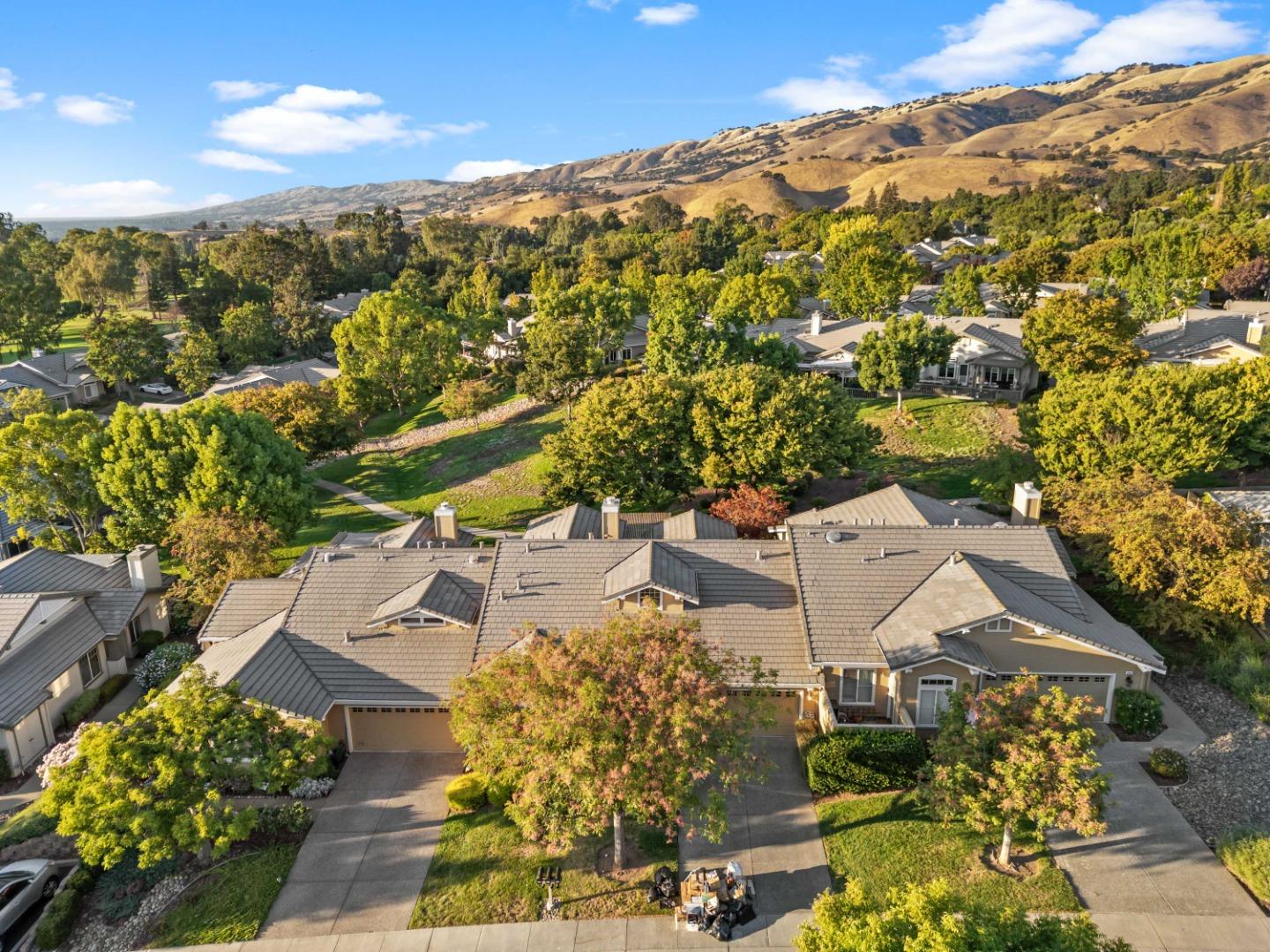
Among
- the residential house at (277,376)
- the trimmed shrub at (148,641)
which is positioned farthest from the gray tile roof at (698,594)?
the residential house at (277,376)

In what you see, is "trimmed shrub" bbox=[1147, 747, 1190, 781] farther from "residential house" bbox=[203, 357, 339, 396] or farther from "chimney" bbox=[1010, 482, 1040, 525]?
"residential house" bbox=[203, 357, 339, 396]

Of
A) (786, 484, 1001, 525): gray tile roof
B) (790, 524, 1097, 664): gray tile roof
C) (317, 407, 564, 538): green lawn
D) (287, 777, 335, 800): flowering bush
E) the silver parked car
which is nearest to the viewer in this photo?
the silver parked car

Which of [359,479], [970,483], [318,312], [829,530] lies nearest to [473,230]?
[318,312]

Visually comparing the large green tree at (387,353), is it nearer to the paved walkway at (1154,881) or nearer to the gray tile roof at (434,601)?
the gray tile roof at (434,601)

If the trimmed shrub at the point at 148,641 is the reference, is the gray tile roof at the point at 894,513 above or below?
above

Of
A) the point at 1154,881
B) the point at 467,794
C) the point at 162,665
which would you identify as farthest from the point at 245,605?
the point at 1154,881

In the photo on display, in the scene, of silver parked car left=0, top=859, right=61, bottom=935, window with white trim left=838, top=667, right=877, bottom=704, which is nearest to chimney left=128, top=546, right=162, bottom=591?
silver parked car left=0, top=859, right=61, bottom=935

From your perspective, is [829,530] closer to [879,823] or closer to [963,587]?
[963,587]
